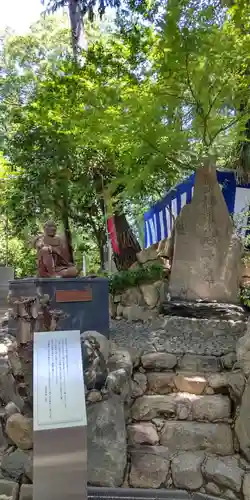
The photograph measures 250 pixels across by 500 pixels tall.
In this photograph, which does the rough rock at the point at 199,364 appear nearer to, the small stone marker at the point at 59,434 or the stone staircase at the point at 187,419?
the stone staircase at the point at 187,419

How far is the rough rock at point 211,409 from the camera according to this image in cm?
361

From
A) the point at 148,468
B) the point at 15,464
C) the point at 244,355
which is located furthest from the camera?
the point at 244,355

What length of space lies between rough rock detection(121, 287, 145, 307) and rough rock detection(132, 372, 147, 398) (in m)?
3.01

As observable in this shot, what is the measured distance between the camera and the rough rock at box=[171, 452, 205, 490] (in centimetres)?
301

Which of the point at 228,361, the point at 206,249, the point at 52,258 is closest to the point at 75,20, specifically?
the point at 206,249

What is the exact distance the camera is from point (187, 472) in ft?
10.00

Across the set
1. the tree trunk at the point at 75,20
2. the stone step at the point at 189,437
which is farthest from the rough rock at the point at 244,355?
the tree trunk at the point at 75,20

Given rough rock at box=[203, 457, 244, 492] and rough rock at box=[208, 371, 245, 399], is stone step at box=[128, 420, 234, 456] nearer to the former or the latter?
rough rock at box=[203, 457, 244, 492]

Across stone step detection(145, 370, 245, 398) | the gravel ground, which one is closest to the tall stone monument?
the gravel ground

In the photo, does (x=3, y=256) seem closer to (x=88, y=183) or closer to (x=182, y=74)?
(x=88, y=183)

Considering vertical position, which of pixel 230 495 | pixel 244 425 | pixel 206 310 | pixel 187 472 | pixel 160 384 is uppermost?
pixel 206 310

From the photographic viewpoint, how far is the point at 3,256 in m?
17.8

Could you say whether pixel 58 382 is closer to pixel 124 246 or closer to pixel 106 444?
pixel 106 444

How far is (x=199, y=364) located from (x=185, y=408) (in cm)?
85
